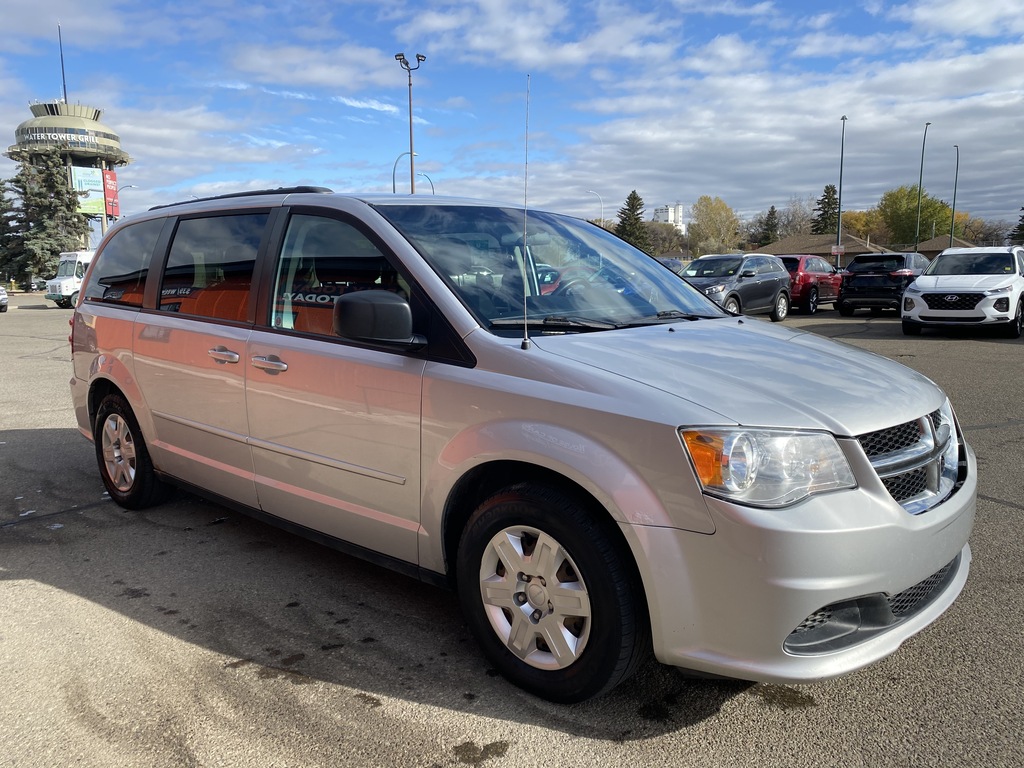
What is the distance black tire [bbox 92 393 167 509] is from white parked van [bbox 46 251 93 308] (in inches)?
1248

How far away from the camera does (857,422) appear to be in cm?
239

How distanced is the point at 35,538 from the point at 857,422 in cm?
439

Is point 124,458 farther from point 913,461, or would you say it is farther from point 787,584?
point 913,461

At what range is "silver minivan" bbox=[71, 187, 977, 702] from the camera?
2.27 m

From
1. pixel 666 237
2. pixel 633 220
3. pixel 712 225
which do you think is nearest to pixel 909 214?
pixel 712 225

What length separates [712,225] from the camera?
118m

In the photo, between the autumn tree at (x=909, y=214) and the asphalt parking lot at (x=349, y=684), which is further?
the autumn tree at (x=909, y=214)

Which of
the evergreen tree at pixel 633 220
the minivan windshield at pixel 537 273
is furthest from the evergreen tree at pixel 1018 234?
the minivan windshield at pixel 537 273

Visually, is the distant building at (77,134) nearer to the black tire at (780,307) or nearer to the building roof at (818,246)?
the building roof at (818,246)

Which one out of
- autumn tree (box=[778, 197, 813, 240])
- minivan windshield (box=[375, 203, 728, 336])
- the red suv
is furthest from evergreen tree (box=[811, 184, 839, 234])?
minivan windshield (box=[375, 203, 728, 336])

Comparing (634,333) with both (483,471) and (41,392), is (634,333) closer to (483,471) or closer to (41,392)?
(483,471)

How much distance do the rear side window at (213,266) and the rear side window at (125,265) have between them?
306mm

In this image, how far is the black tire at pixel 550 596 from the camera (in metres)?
→ 2.42

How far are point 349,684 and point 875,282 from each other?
21.1 meters
